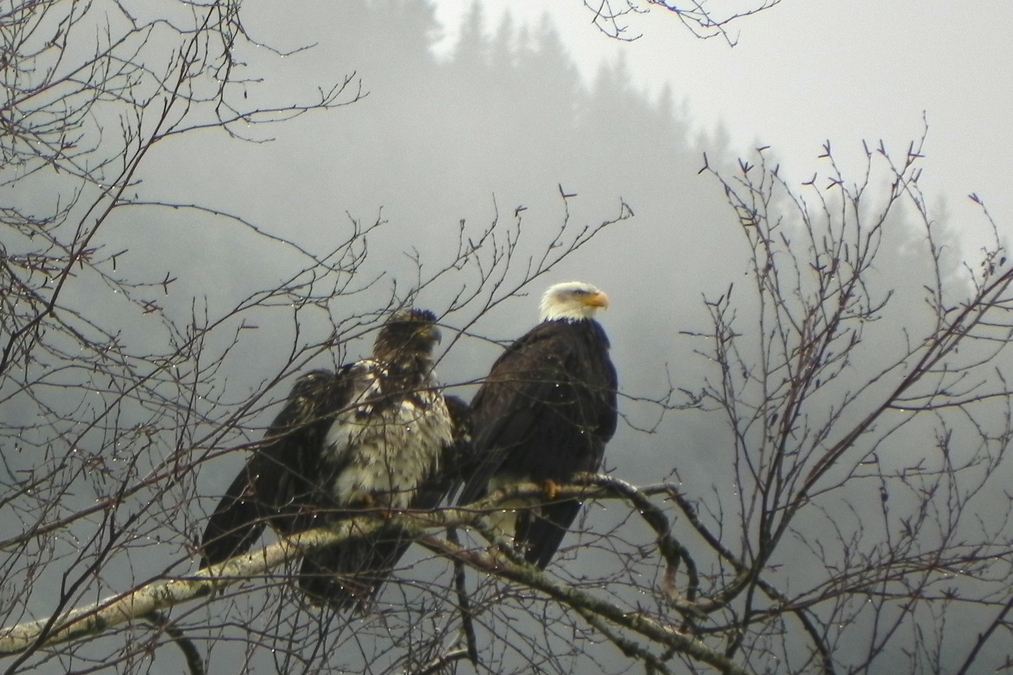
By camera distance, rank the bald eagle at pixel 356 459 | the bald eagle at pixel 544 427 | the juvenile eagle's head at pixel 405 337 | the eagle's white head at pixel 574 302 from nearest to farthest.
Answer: the bald eagle at pixel 356 459 → the juvenile eagle's head at pixel 405 337 → the bald eagle at pixel 544 427 → the eagle's white head at pixel 574 302

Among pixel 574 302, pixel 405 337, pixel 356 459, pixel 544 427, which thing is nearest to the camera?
pixel 356 459

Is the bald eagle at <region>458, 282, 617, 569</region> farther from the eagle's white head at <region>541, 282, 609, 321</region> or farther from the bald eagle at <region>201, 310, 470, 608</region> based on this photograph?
the bald eagle at <region>201, 310, 470, 608</region>

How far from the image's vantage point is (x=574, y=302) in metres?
6.69

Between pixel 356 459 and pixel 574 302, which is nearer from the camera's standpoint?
pixel 356 459

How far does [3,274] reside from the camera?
314 centimetres

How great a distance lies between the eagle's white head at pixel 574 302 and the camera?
6645 millimetres

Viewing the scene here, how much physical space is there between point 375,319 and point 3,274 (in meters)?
1.01

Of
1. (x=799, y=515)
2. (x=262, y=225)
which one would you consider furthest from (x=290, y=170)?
(x=799, y=515)

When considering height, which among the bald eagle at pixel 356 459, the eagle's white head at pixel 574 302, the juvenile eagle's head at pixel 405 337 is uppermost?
the eagle's white head at pixel 574 302

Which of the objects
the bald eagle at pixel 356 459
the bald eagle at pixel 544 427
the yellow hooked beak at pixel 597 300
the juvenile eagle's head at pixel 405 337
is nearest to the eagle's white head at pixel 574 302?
the yellow hooked beak at pixel 597 300

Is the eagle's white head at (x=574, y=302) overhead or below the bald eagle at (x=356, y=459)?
overhead

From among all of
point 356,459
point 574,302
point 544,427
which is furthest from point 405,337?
point 574,302

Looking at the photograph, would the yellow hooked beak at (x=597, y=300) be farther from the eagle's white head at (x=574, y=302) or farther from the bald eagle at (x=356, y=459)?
the bald eagle at (x=356, y=459)

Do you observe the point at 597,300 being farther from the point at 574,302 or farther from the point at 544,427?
the point at 544,427
